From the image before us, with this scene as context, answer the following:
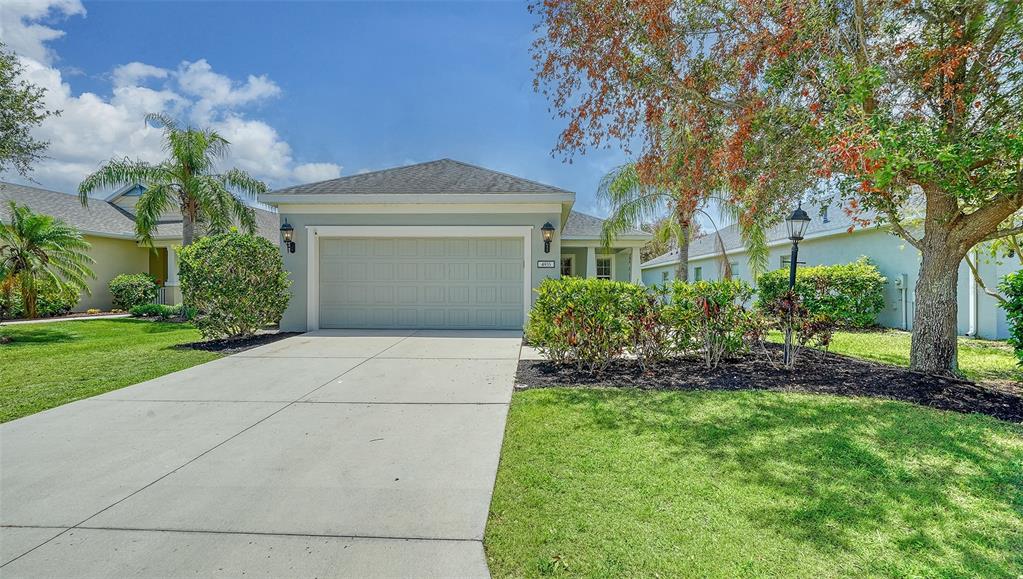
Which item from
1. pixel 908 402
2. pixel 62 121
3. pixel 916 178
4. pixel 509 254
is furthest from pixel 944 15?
pixel 62 121

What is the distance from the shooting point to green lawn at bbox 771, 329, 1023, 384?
558cm

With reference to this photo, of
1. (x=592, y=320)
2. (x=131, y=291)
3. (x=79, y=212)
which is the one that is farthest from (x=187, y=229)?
(x=592, y=320)

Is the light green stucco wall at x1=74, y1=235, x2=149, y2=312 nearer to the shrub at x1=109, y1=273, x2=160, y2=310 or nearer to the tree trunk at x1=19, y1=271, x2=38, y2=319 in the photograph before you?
the shrub at x1=109, y1=273, x2=160, y2=310

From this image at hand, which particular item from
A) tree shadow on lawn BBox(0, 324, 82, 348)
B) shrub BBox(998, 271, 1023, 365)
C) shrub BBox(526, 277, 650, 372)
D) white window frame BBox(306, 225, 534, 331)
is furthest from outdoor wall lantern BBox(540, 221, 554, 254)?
tree shadow on lawn BBox(0, 324, 82, 348)

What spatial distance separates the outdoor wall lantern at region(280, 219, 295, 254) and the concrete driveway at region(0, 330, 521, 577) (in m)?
4.82

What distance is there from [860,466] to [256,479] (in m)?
4.25

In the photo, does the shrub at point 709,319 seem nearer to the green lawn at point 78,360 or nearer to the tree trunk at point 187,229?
the green lawn at point 78,360

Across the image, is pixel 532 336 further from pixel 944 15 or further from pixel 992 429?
pixel 944 15

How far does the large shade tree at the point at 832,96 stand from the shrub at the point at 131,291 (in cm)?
1607

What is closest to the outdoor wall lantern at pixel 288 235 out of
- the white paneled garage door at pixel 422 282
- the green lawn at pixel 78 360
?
the white paneled garage door at pixel 422 282

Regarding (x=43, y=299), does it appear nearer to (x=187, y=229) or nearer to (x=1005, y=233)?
(x=187, y=229)

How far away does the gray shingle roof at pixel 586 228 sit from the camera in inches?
535

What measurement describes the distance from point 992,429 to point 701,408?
7.78 ft

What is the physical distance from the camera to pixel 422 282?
381 inches
